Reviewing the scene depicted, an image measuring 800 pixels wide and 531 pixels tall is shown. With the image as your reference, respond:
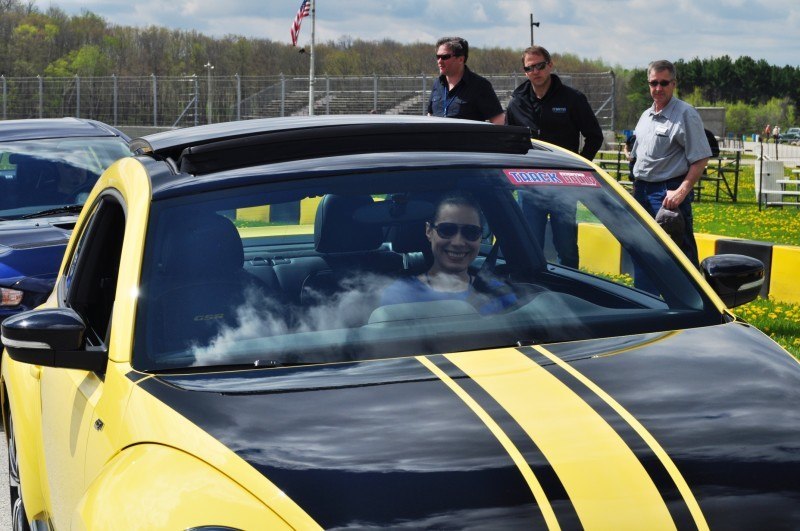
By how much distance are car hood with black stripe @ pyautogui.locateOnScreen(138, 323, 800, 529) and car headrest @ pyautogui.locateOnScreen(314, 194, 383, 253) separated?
0.69 metres

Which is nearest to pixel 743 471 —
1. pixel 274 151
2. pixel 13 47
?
pixel 274 151

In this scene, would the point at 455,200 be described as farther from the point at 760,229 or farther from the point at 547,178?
the point at 760,229

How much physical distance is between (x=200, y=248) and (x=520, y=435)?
1207 millimetres

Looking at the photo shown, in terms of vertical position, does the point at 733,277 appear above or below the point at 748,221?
above

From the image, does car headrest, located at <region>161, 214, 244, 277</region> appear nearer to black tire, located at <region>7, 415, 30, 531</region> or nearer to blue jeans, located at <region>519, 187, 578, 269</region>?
blue jeans, located at <region>519, 187, 578, 269</region>

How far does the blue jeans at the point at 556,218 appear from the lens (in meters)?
3.60

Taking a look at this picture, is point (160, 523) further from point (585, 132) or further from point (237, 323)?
point (585, 132)

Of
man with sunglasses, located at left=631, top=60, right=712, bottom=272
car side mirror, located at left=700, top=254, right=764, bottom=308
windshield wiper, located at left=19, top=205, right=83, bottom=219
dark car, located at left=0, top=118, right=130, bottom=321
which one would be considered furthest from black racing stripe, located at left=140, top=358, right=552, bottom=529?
man with sunglasses, located at left=631, top=60, right=712, bottom=272

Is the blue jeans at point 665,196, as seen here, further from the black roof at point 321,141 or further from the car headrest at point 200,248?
the car headrest at point 200,248

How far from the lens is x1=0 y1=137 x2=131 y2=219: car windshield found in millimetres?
8172

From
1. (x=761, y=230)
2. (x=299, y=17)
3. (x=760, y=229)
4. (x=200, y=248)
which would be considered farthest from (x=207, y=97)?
(x=200, y=248)

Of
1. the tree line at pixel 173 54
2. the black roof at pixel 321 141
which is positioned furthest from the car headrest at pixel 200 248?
the tree line at pixel 173 54

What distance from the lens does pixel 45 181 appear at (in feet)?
27.2

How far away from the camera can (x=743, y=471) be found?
2.35 m
